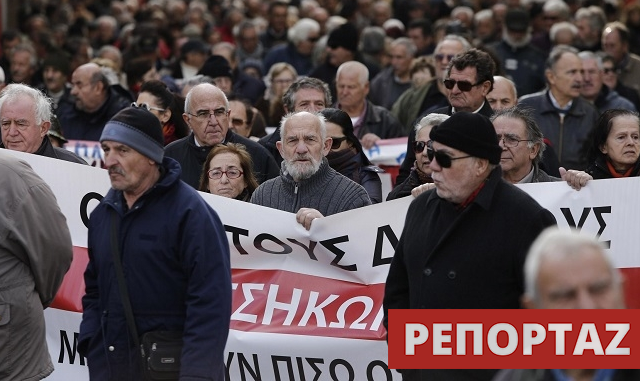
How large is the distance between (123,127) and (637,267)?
312 cm

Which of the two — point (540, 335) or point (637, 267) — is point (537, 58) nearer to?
point (637, 267)

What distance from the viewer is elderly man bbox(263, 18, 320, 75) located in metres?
18.5

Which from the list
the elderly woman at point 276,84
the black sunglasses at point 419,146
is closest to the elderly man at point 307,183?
the black sunglasses at point 419,146

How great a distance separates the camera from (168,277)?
590 cm

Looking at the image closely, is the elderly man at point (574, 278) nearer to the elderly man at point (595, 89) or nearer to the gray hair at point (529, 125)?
the gray hair at point (529, 125)

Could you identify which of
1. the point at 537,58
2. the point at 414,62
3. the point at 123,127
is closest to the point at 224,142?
the point at 123,127

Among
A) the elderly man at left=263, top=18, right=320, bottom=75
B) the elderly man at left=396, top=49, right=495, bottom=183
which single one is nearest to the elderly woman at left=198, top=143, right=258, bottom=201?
the elderly man at left=396, top=49, right=495, bottom=183

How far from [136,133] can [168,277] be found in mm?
641

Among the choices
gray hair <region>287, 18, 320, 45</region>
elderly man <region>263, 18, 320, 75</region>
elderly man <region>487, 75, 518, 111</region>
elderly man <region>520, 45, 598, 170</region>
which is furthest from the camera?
gray hair <region>287, 18, 320, 45</region>

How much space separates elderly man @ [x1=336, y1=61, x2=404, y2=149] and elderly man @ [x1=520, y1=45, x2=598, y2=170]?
4.10 ft

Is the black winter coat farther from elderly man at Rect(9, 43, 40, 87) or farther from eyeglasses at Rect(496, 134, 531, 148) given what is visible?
elderly man at Rect(9, 43, 40, 87)

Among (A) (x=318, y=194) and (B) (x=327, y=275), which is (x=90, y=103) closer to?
(A) (x=318, y=194)

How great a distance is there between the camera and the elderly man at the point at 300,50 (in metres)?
18.5

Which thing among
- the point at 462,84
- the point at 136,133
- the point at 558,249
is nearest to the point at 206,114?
the point at 462,84
